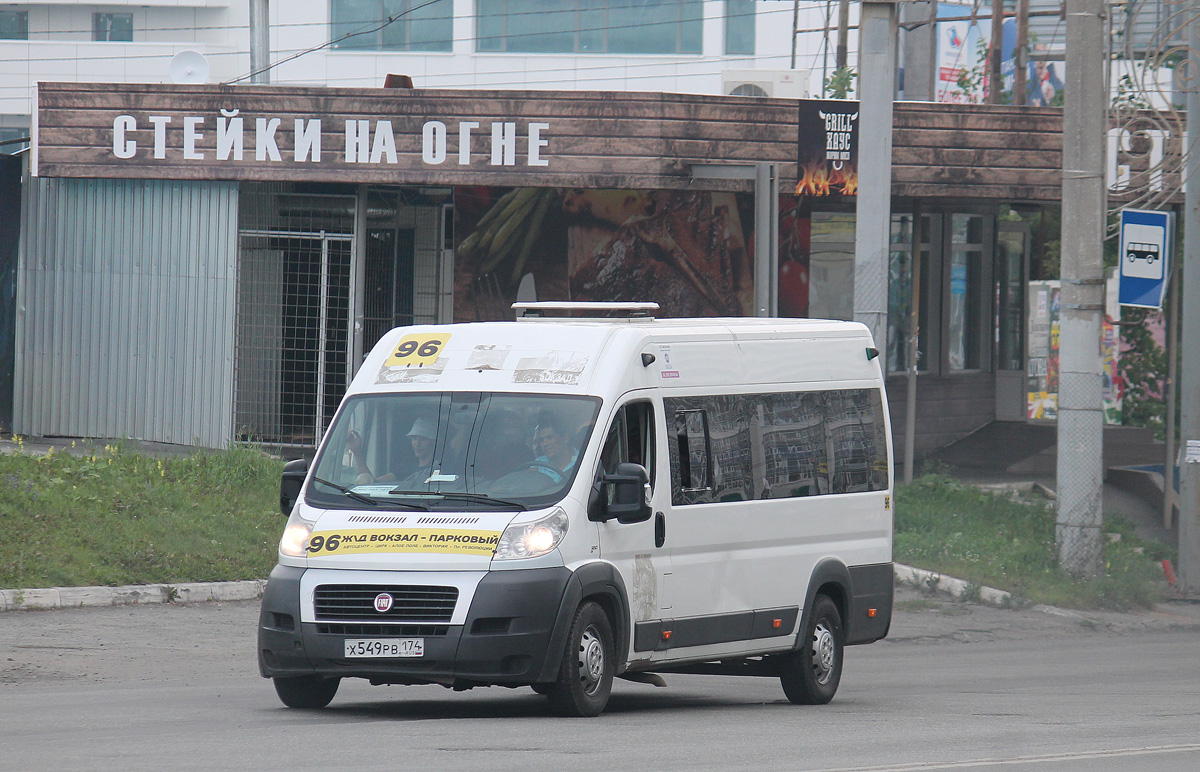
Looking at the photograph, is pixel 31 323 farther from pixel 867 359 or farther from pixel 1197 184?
pixel 1197 184

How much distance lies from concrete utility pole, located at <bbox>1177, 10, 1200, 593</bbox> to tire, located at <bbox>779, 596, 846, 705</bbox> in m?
7.95

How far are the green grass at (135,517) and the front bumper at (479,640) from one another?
16.9 ft

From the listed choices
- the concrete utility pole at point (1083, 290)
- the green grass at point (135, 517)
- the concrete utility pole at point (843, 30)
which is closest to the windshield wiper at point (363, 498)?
the green grass at point (135, 517)

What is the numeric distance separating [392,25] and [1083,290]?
44.7m

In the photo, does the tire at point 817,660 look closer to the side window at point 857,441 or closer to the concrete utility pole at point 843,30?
the side window at point 857,441

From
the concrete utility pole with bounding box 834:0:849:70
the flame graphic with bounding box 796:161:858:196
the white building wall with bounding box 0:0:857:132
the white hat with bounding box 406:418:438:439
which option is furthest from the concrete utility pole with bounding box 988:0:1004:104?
the white building wall with bounding box 0:0:857:132

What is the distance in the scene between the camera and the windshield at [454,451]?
8453 mm

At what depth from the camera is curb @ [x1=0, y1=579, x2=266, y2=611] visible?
12.2 meters

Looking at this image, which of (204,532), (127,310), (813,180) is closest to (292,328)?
(127,310)

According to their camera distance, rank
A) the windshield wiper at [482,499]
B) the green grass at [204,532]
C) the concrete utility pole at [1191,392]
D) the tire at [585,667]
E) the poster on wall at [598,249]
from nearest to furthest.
A: the tire at [585,667], the windshield wiper at [482,499], the green grass at [204,532], the concrete utility pole at [1191,392], the poster on wall at [598,249]

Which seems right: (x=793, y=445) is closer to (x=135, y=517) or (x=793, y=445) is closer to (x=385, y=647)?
(x=385, y=647)

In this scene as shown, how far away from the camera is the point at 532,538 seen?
319 inches

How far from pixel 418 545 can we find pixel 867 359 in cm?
416

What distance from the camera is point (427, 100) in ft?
60.5
